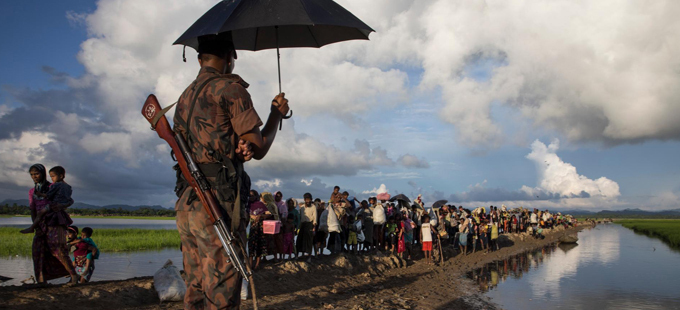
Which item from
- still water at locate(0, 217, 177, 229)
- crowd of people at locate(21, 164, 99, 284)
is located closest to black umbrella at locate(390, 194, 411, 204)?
crowd of people at locate(21, 164, 99, 284)

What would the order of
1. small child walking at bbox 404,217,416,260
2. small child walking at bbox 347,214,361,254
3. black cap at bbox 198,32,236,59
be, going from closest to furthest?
black cap at bbox 198,32,236,59 < small child walking at bbox 347,214,361,254 < small child walking at bbox 404,217,416,260

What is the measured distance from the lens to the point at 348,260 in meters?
13.0

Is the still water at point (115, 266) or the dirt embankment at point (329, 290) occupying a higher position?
the dirt embankment at point (329, 290)

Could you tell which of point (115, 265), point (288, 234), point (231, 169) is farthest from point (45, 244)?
point (115, 265)

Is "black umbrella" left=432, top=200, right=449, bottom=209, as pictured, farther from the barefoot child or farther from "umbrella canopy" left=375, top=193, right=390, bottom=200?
the barefoot child

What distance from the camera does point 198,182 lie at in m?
2.64

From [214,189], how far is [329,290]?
786 cm

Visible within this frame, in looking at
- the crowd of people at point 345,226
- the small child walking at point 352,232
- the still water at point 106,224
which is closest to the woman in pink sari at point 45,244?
the crowd of people at point 345,226

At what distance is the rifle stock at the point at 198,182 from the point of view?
2.56 meters

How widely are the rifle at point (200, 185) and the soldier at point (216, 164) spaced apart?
5 cm

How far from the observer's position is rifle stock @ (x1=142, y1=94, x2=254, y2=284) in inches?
101

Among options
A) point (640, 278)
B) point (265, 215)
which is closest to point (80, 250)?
point (265, 215)

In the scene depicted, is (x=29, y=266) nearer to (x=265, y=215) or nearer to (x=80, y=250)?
(x=80, y=250)

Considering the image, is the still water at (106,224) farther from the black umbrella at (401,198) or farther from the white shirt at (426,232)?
the white shirt at (426,232)
